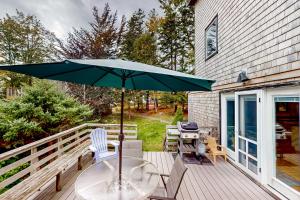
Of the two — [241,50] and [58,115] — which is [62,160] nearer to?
[58,115]

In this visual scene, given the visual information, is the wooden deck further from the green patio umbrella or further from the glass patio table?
the green patio umbrella

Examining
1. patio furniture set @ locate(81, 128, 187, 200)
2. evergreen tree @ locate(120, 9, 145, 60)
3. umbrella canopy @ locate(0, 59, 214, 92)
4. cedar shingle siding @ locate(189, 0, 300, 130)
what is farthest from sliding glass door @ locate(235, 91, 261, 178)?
evergreen tree @ locate(120, 9, 145, 60)

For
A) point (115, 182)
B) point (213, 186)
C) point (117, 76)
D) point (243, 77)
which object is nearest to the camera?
point (115, 182)

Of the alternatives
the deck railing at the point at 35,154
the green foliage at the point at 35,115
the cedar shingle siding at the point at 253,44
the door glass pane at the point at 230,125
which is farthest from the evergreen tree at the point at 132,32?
the door glass pane at the point at 230,125

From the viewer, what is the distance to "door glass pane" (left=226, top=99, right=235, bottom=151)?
582cm

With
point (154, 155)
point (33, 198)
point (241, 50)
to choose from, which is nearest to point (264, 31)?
point (241, 50)

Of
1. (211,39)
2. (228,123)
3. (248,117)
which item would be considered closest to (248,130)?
(248,117)

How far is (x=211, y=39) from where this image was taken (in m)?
7.75

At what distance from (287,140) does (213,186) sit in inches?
61.3

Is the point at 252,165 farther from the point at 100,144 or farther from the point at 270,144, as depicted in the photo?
the point at 100,144

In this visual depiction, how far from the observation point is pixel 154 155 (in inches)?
259

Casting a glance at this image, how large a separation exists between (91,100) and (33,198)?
31.2ft

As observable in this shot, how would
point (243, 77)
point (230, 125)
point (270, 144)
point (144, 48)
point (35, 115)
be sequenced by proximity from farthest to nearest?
point (144, 48)
point (35, 115)
point (230, 125)
point (243, 77)
point (270, 144)

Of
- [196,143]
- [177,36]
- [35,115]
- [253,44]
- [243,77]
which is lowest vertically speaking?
[196,143]
